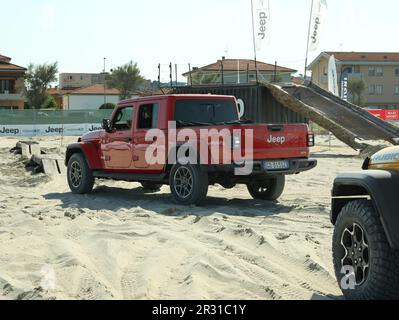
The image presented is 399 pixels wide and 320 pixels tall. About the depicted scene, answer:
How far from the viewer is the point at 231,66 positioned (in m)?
76.2

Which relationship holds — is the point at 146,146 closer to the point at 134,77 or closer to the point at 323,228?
the point at 323,228

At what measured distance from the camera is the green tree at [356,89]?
255 ft

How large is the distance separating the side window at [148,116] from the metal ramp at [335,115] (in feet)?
37.5

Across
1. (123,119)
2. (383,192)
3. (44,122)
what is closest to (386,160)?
(383,192)

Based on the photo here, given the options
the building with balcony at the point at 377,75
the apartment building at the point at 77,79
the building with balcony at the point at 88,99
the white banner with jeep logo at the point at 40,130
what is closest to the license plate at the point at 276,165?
the white banner with jeep logo at the point at 40,130

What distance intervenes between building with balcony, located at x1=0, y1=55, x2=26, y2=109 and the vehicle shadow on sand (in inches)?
2371

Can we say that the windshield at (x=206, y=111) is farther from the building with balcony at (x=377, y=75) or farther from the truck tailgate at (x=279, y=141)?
the building with balcony at (x=377, y=75)

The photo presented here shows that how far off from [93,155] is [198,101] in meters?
2.56

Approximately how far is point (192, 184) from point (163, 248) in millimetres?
3359

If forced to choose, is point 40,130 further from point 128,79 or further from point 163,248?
point 128,79

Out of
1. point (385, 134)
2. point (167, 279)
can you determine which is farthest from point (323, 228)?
point (385, 134)

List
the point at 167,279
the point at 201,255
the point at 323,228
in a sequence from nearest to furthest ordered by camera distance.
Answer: the point at 167,279 → the point at 201,255 → the point at 323,228

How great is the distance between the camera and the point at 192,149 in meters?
10.1

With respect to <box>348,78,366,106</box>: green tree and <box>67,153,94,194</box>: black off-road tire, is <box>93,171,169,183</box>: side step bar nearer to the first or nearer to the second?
<box>67,153,94,194</box>: black off-road tire
